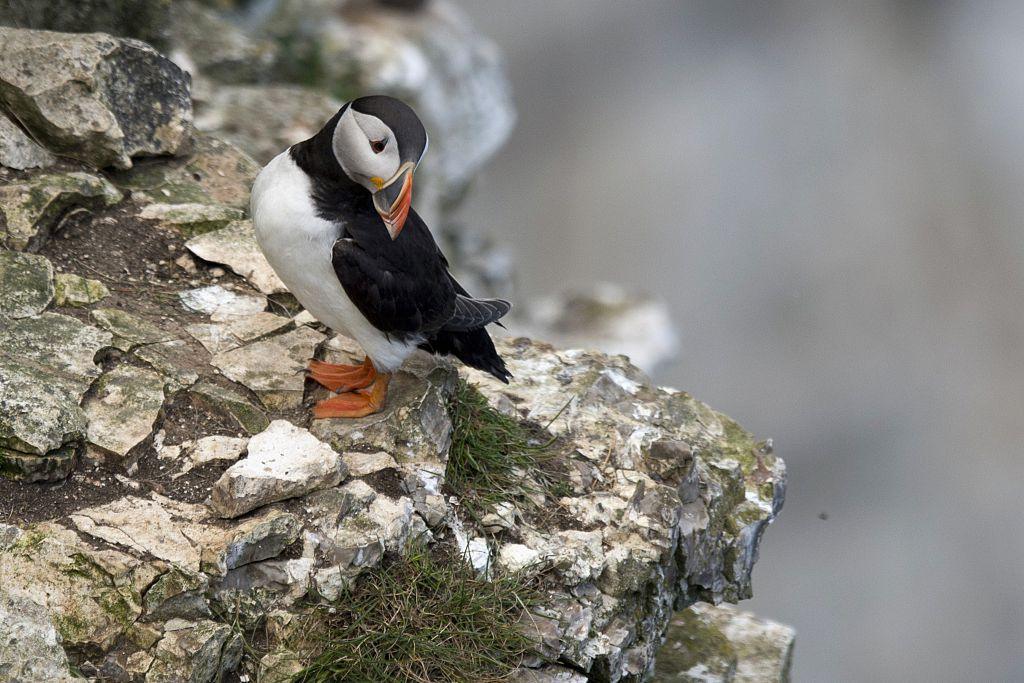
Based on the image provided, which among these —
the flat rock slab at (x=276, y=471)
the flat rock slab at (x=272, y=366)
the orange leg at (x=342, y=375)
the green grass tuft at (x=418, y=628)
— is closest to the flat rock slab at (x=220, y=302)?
the flat rock slab at (x=272, y=366)

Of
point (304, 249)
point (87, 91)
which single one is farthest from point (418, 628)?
point (87, 91)

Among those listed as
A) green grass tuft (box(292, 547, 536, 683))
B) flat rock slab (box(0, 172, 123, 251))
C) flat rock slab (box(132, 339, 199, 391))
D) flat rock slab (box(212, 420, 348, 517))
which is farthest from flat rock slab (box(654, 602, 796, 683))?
flat rock slab (box(0, 172, 123, 251))

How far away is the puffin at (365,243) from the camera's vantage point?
333 cm

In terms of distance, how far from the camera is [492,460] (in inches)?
155

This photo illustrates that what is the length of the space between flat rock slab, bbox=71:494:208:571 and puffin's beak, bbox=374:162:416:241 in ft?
3.67

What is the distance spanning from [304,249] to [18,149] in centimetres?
167

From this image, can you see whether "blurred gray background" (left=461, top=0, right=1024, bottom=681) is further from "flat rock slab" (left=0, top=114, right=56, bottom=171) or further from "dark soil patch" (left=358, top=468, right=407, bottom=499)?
"flat rock slab" (left=0, top=114, right=56, bottom=171)

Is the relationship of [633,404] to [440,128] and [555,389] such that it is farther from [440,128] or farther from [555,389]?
[440,128]

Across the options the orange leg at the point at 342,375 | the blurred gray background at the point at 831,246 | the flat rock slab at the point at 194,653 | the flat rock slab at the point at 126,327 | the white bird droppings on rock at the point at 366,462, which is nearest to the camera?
the flat rock slab at the point at 194,653

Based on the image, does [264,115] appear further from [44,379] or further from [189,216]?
[44,379]

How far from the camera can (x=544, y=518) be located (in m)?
3.82

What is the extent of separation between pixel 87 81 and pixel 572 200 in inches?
490

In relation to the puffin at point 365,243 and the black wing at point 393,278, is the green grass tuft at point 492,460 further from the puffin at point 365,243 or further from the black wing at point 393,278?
the black wing at point 393,278

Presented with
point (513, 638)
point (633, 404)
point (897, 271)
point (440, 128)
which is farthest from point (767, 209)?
point (513, 638)
